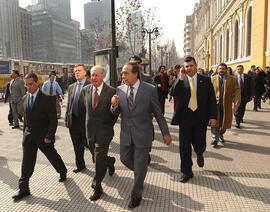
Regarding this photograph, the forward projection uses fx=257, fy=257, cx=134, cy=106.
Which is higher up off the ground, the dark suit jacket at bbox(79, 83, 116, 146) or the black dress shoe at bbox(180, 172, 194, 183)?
the dark suit jacket at bbox(79, 83, 116, 146)

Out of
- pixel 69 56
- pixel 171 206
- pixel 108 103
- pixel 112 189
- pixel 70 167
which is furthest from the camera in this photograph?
pixel 69 56

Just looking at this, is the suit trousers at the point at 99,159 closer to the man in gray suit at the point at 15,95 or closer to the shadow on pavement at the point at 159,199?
the shadow on pavement at the point at 159,199

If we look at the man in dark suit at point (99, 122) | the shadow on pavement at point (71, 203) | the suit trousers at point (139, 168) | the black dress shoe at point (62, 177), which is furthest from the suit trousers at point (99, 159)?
the black dress shoe at point (62, 177)

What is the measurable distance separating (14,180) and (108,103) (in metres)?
2.24

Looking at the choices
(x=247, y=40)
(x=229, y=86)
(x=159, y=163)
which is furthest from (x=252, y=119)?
(x=247, y=40)

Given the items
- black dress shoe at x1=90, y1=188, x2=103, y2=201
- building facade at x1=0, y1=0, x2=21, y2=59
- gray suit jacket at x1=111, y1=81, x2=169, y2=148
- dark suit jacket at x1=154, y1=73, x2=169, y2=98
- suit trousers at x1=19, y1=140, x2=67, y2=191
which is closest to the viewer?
gray suit jacket at x1=111, y1=81, x2=169, y2=148

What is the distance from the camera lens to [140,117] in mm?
3359

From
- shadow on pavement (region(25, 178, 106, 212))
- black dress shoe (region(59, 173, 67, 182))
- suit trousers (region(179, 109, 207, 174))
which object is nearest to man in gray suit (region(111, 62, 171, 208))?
shadow on pavement (region(25, 178, 106, 212))

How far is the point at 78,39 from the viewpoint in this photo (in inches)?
3979

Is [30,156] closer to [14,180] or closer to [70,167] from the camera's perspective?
[14,180]

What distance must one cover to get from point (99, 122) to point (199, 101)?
166 centimetres

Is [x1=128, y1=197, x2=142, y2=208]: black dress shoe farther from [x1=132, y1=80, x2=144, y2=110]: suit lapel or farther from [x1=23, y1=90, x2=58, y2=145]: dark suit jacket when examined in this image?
[x1=23, y1=90, x2=58, y2=145]: dark suit jacket

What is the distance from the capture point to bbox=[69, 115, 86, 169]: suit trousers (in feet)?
15.3

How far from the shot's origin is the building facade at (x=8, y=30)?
7756 centimetres
